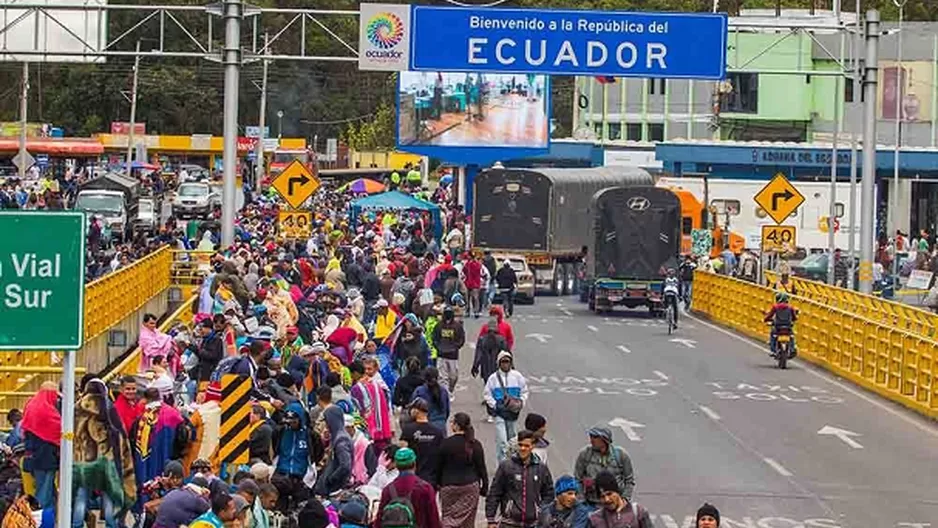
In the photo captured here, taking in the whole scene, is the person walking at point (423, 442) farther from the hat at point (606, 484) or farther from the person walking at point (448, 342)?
the person walking at point (448, 342)

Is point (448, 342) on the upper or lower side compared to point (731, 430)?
upper

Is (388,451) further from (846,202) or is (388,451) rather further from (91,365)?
(846,202)

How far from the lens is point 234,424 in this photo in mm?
17125

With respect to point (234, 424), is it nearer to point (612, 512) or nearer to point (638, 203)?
point (612, 512)

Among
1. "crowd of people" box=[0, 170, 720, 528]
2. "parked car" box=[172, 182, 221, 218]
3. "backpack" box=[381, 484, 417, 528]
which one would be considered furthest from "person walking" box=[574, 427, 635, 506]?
"parked car" box=[172, 182, 221, 218]

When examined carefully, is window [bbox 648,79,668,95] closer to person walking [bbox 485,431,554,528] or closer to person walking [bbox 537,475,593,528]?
person walking [bbox 485,431,554,528]

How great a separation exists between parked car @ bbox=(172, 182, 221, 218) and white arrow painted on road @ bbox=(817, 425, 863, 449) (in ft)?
194

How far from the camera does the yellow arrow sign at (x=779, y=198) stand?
44.6m

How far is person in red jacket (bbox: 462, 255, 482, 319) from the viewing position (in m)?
44.0

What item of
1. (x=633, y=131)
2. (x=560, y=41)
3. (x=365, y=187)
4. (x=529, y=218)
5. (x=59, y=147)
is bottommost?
(x=529, y=218)

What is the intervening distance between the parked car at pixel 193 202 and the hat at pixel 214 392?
6660cm

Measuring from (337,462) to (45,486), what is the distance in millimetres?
2431

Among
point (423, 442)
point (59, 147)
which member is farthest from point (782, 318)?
point (59, 147)

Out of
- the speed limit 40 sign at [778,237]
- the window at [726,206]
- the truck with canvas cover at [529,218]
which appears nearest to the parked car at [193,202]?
the window at [726,206]
